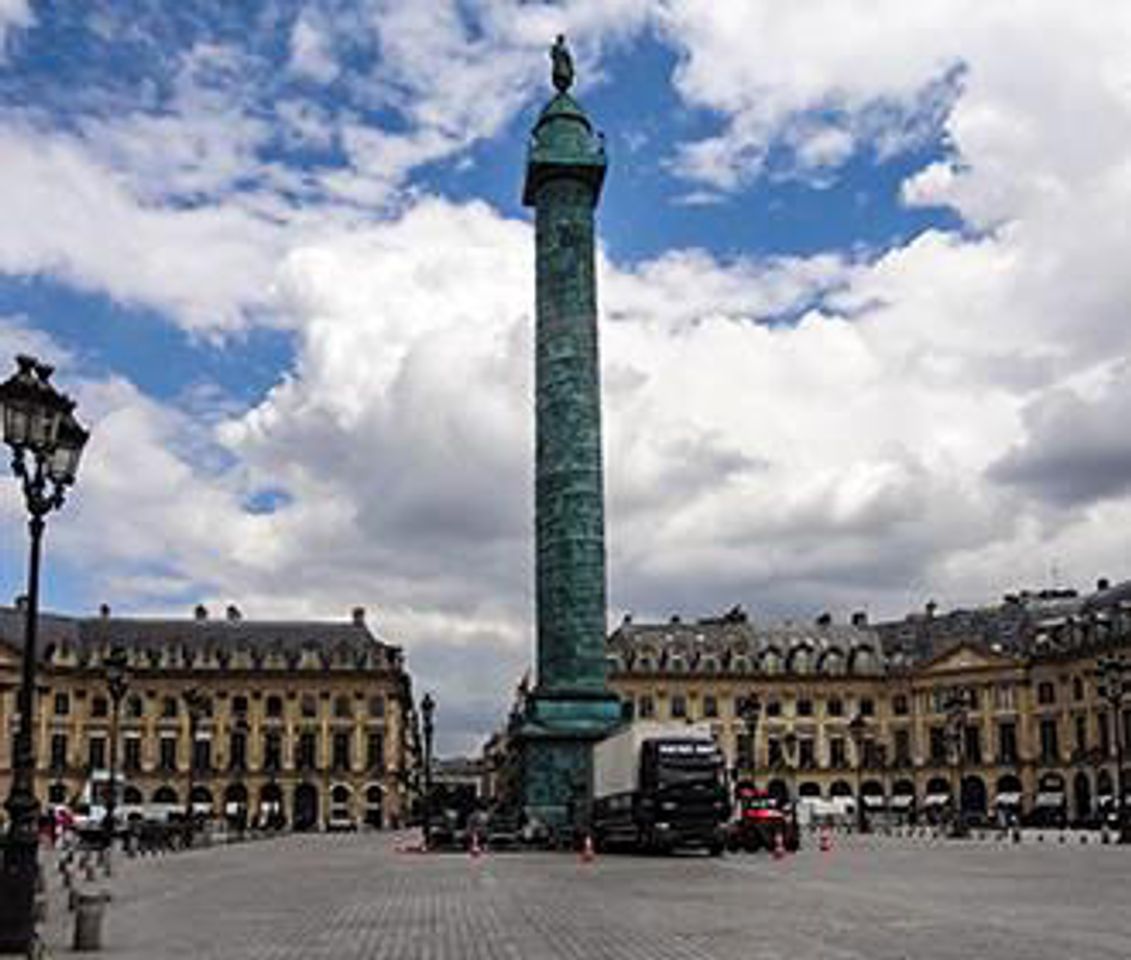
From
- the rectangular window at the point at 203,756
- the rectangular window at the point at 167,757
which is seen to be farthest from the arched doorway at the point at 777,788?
the rectangular window at the point at 167,757

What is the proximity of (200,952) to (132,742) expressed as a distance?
305ft

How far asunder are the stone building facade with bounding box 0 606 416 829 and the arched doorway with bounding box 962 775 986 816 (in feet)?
129

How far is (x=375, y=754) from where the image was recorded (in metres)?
108

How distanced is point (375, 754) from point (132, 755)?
1624 centimetres

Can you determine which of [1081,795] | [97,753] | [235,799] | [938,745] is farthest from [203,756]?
[1081,795]

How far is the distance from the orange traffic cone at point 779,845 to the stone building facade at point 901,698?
52.6 metres

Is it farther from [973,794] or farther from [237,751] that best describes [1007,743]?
[237,751]

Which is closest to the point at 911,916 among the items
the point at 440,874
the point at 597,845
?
the point at 440,874

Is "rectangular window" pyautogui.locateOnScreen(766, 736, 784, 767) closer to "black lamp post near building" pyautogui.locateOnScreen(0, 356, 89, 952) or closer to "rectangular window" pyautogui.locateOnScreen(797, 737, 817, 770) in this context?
"rectangular window" pyautogui.locateOnScreen(797, 737, 817, 770)

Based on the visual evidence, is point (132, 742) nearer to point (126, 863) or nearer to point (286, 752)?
point (286, 752)

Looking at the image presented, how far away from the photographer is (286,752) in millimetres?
107562

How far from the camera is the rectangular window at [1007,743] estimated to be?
4129 inches

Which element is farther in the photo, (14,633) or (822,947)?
(14,633)

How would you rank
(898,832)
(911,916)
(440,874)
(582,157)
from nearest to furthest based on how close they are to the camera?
(911,916)
(440,874)
(582,157)
(898,832)
